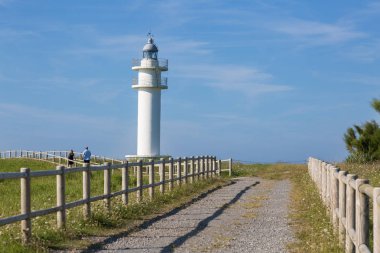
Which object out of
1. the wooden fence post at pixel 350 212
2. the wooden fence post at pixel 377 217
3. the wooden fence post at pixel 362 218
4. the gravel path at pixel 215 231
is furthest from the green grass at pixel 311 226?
the wooden fence post at pixel 377 217

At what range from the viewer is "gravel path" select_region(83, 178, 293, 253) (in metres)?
10.6

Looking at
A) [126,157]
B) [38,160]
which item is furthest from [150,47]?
[38,160]

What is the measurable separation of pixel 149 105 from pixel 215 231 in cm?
3764

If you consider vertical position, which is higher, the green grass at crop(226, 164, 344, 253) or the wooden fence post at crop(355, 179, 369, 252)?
the wooden fence post at crop(355, 179, 369, 252)

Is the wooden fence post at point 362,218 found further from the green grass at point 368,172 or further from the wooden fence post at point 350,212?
the green grass at point 368,172

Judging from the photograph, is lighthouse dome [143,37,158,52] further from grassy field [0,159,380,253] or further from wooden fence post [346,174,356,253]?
wooden fence post [346,174,356,253]

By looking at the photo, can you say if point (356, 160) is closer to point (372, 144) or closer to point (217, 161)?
point (372, 144)

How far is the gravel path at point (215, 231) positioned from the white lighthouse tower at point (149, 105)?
3068 cm

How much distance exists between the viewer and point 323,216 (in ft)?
46.2

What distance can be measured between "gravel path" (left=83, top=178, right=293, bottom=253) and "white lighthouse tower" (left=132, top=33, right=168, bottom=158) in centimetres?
3068

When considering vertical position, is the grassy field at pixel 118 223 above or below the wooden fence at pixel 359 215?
below

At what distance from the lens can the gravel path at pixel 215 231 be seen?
10.6 meters

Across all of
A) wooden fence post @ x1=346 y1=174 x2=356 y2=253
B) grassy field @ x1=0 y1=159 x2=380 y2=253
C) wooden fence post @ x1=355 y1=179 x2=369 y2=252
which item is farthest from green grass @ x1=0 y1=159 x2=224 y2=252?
wooden fence post @ x1=355 y1=179 x2=369 y2=252

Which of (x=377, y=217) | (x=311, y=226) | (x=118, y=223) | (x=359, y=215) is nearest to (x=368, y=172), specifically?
(x=311, y=226)
